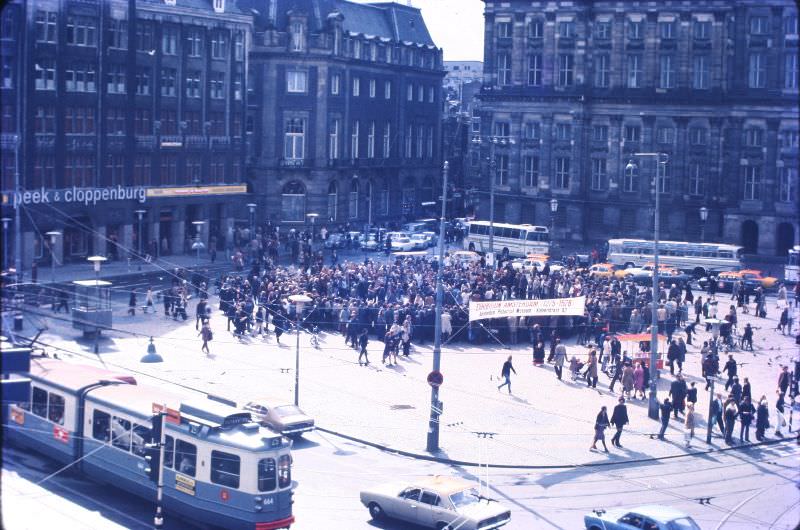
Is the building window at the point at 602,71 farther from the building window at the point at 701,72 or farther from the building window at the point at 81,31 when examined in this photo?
the building window at the point at 81,31

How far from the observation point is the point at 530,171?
92625mm

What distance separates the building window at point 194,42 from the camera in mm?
75875

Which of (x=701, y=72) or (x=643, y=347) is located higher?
(x=701, y=72)

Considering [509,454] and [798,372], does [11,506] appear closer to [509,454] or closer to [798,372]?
[509,454]

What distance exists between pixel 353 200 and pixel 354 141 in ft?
16.0

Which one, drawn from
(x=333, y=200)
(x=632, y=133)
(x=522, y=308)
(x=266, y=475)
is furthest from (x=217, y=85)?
(x=266, y=475)

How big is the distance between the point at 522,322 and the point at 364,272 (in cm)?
1026

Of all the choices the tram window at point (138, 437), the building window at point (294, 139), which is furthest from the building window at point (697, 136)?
the tram window at point (138, 437)

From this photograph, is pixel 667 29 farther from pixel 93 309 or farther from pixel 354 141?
pixel 93 309

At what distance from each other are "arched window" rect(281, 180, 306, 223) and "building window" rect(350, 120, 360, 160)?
292 inches

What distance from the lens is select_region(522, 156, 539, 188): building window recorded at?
92438mm

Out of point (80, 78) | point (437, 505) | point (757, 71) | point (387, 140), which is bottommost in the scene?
point (437, 505)

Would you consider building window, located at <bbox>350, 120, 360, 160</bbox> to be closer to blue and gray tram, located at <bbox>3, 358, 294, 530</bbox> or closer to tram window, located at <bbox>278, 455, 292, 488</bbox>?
blue and gray tram, located at <bbox>3, 358, 294, 530</bbox>

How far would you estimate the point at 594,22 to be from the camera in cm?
8806
